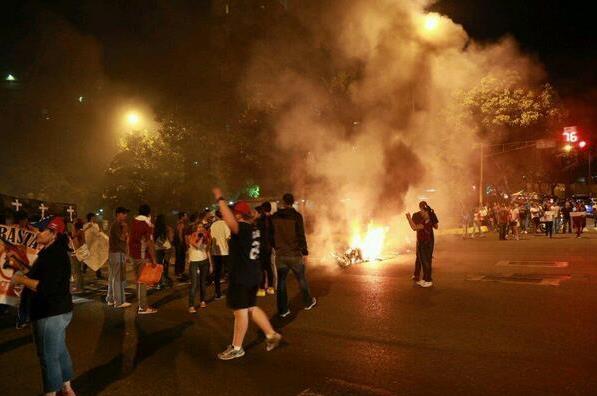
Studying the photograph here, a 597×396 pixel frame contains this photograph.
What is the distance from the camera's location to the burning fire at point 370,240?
13023mm

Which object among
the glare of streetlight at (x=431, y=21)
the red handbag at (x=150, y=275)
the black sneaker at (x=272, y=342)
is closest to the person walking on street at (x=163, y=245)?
the red handbag at (x=150, y=275)

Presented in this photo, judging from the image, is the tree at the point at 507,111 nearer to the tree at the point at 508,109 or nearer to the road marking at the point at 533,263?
the tree at the point at 508,109

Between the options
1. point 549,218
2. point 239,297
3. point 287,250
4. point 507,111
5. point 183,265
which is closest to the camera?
point 239,297

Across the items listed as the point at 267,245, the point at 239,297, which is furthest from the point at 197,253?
the point at 239,297

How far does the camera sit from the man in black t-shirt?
508 centimetres

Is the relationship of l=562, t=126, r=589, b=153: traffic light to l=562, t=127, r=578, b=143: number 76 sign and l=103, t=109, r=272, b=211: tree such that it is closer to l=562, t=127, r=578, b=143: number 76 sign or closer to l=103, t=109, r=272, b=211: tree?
l=562, t=127, r=578, b=143: number 76 sign

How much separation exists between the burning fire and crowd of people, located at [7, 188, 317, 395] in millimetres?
4043

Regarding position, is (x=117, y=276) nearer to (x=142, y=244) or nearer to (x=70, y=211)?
(x=142, y=244)

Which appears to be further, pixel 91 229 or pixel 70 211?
pixel 70 211

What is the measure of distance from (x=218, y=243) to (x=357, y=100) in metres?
8.48

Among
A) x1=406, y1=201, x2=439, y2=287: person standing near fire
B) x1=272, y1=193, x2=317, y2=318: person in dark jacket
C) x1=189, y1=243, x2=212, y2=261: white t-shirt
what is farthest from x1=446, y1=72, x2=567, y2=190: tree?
x1=189, y1=243, x2=212, y2=261: white t-shirt

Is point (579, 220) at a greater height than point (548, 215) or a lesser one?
lesser

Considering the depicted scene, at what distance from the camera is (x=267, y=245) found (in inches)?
301

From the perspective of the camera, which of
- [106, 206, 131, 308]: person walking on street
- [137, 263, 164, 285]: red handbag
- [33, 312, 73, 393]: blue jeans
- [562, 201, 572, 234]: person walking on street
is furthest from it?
[562, 201, 572, 234]: person walking on street
